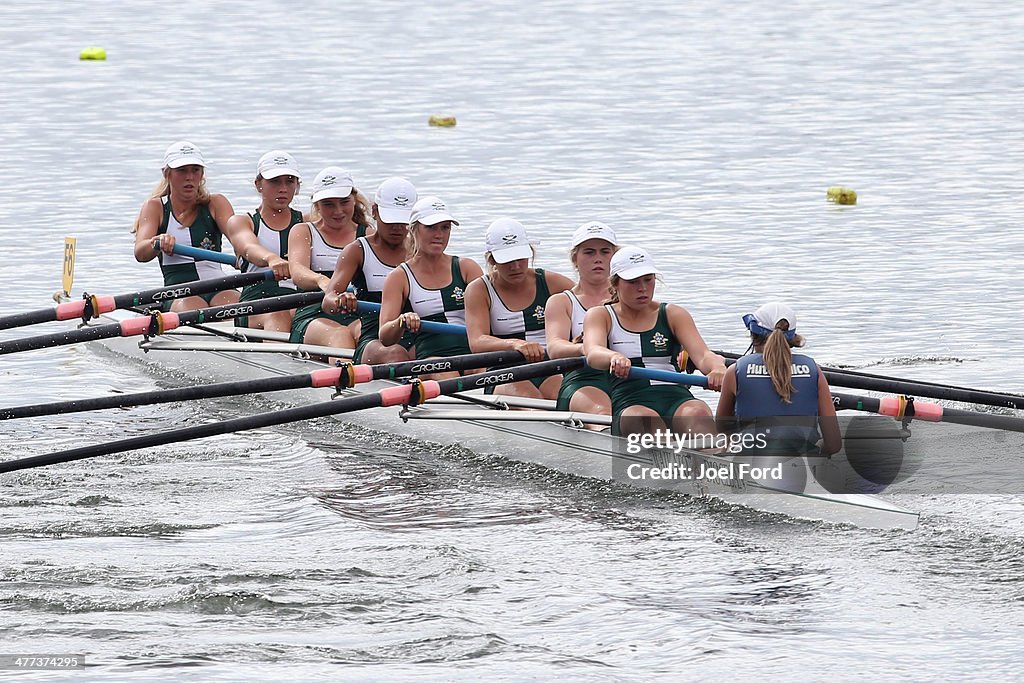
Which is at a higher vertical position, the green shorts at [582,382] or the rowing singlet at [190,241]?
the rowing singlet at [190,241]

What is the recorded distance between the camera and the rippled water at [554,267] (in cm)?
711

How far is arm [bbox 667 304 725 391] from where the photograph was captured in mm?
8797

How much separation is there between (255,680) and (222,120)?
20440 millimetres

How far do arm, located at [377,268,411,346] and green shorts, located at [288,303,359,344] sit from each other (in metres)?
1.12

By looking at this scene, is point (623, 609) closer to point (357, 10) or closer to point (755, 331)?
point (755, 331)

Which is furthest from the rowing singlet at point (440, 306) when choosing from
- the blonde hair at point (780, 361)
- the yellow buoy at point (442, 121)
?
the yellow buoy at point (442, 121)

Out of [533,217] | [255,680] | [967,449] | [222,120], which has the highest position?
[222,120]

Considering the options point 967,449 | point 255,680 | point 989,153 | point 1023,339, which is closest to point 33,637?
point 255,680

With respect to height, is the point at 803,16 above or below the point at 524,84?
above

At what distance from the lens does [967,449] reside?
9.41 meters

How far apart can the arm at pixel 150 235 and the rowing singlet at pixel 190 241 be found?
0.17 ft

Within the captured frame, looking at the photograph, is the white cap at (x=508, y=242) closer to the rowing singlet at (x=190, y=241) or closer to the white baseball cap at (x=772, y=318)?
the white baseball cap at (x=772, y=318)

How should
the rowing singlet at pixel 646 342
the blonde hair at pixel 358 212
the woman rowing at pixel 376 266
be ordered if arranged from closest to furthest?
the rowing singlet at pixel 646 342, the woman rowing at pixel 376 266, the blonde hair at pixel 358 212

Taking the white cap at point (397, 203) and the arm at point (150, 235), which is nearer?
the white cap at point (397, 203)
